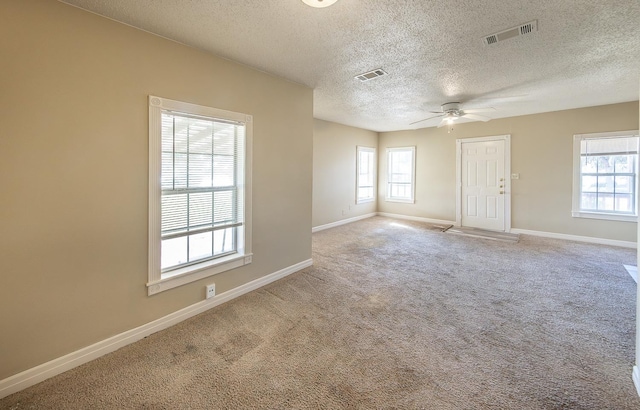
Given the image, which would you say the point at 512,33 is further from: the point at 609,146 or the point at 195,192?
the point at 609,146

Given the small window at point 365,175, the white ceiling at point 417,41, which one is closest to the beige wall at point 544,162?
the white ceiling at point 417,41

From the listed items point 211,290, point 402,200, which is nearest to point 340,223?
point 402,200

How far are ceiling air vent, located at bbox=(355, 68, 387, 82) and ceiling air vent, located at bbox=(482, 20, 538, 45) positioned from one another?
1047 millimetres

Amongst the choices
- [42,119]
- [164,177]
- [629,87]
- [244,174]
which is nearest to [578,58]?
[629,87]

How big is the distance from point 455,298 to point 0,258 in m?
3.73

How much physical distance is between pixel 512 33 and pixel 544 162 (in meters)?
4.29

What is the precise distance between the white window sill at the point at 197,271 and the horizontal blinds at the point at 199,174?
342mm

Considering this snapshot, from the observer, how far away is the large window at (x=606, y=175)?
466 centimetres

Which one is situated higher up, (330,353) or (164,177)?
(164,177)

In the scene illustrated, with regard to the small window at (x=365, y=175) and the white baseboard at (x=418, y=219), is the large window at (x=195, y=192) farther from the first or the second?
the white baseboard at (x=418, y=219)

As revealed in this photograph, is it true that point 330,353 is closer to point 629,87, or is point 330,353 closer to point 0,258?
point 0,258

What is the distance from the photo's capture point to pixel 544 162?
5.41m

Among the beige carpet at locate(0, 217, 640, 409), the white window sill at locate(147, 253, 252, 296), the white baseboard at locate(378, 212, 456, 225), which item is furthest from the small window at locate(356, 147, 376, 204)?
the white window sill at locate(147, 253, 252, 296)

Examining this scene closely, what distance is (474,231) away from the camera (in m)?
6.01
